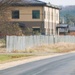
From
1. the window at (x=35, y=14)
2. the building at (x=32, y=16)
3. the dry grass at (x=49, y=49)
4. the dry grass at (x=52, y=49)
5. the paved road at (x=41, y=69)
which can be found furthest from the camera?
the window at (x=35, y=14)

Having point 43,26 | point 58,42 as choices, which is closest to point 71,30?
point 43,26

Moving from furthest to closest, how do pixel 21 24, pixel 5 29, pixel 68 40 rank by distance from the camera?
1. pixel 21 24
2. pixel 68 40
3. pixel 5 29

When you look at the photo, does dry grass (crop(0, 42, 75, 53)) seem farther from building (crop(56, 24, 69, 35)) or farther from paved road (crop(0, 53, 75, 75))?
building (crop(56, 24, 69, 35))

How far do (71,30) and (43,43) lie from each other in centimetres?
5712

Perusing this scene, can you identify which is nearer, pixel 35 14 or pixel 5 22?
pixel 5 22

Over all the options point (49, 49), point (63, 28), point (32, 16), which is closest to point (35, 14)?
point (32, 16)

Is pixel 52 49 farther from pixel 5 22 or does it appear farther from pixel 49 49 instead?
pixel 5 22

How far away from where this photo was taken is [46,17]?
84000mm

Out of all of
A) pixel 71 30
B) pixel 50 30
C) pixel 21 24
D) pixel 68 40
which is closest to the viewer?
pixel 68 40

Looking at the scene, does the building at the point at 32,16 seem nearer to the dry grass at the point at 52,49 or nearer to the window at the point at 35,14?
the window at the point at 35,14

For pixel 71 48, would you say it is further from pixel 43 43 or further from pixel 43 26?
pixel 43 26

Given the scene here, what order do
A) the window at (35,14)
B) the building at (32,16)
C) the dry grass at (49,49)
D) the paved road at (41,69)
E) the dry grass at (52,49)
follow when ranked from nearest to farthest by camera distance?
the paved road at (41,69)
the dry grass at (49,49)
the dry grass at (52,49)
the building at (32,16)
the window at (35,14)

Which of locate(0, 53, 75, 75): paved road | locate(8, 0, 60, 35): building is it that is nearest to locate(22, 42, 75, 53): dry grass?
locate(8, 0, 60, 35): building

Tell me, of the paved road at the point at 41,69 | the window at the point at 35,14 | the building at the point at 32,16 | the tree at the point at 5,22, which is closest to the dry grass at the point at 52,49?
the tree at the point at 5,22
